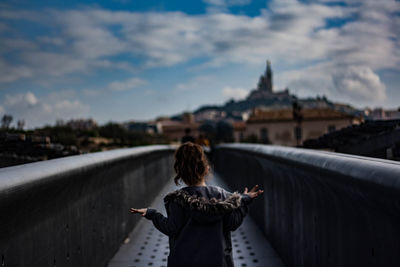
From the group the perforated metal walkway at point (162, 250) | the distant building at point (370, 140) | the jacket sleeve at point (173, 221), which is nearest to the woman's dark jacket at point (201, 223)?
the jacket sleeve at point (173, 221)

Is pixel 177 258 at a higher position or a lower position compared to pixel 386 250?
lower

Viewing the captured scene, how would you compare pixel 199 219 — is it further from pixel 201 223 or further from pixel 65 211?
pixel 65 211

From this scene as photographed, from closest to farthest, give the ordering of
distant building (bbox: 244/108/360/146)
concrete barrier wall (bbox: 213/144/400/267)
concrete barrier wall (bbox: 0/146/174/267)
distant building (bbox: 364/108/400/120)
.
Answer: concrete barrier wall (bbox: 213/144/400/267) → concrete barrier wall (bbox: 0/146/174/267) → distant building (bbox: 364/108/400/120) → distant building (bbox: 244/108/360/146)

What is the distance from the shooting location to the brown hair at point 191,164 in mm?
2580

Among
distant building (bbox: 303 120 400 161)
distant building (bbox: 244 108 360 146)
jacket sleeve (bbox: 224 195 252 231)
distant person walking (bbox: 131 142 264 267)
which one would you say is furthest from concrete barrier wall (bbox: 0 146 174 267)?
distant building (bbox: 244 108 360 146)

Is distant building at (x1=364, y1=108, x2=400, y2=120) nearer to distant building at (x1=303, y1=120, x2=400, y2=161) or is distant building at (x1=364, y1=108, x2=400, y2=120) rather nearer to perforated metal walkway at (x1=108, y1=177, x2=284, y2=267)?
distant building at (x1=303, y1=120, x2=400, y2=161)

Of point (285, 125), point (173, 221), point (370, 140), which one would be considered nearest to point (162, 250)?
point (173, 221)

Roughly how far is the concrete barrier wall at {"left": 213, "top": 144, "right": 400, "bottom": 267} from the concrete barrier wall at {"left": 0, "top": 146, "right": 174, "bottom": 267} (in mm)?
1573

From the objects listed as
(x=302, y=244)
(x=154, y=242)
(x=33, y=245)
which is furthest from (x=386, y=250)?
(x=154, y=242)

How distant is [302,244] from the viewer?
3.19 meters

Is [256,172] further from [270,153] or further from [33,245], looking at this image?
[33,245]

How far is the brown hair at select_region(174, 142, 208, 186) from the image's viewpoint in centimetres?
258

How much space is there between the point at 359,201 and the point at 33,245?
5.53ft

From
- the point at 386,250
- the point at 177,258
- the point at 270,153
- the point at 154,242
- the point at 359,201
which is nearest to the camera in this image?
the point at 386,250
